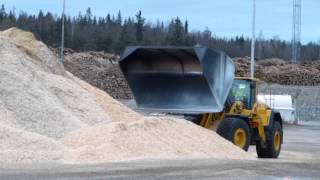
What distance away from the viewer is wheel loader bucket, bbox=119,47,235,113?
62.0ft

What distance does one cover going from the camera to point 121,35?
119m

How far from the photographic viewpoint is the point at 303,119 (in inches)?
2566

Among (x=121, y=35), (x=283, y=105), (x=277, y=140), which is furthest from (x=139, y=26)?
(x=277, y=140)

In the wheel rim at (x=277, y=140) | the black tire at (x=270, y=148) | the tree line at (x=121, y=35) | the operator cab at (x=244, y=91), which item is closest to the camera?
the operator cab at (x=244, y=91)

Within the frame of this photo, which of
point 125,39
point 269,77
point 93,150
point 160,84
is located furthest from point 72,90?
point 125,39

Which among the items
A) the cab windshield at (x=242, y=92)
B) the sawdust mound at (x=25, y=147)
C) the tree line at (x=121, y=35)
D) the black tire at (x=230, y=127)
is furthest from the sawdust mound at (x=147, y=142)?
the tree line at (x=121, y=35)

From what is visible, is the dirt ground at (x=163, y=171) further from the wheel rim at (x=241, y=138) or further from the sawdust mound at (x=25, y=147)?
the wheel rim at (x=241, y=138)

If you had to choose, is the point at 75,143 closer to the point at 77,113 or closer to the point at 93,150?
the point at 93,150

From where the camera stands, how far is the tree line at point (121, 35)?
11512cm

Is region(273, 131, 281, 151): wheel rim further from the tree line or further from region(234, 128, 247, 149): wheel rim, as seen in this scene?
the tree line

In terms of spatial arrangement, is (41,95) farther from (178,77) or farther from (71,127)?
(178,77)

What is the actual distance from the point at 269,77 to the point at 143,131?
73.6 m

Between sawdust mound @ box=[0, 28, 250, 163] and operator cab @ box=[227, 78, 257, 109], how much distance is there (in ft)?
5.72

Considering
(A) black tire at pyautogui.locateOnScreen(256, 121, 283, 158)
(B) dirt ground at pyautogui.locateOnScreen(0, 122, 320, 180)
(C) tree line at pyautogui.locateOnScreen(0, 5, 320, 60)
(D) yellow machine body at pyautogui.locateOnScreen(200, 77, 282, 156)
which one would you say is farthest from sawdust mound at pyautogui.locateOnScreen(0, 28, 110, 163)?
(C) tree line at pyautogui.locateOnScreen(0, 5, 320, 60)
